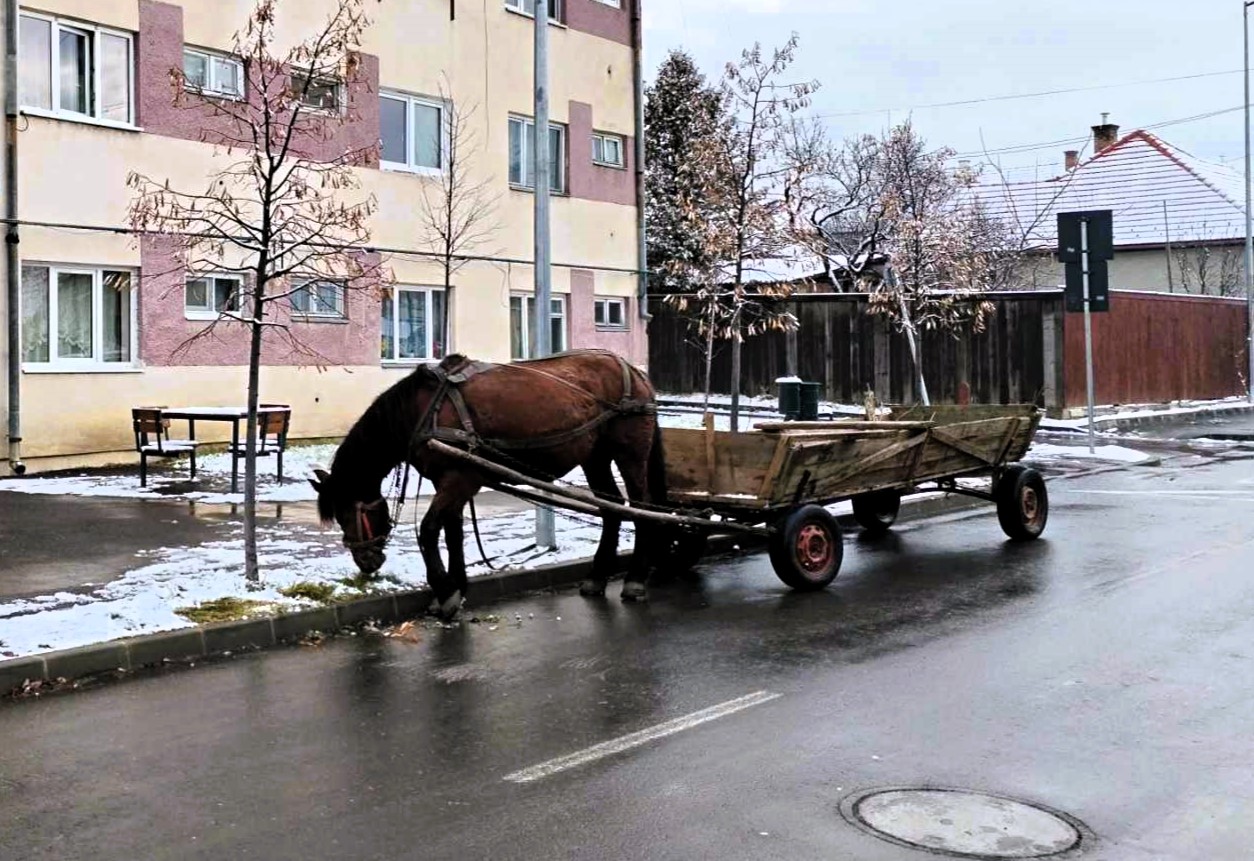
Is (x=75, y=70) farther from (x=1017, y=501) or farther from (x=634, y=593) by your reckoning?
(x=1017, y=501)

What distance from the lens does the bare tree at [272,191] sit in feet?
34.2

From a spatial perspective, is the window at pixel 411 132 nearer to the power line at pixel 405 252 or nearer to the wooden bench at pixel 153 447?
the power line at pixel 405 252

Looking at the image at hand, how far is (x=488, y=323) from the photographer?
23156 millimetres

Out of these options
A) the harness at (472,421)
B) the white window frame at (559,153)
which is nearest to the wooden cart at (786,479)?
the harness at (472,421)

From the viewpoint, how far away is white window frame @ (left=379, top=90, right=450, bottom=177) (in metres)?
21.7

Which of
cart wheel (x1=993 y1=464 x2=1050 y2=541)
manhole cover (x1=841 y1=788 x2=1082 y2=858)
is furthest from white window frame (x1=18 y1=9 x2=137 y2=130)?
manhole cover (x1=841 y1=788 x2=1082 y2=858)

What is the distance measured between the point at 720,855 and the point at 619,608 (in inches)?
202

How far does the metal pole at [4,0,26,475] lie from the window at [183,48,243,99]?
2589mm

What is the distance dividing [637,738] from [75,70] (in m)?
14.5

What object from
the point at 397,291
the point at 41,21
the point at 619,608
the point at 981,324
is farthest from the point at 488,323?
the point at 619,608

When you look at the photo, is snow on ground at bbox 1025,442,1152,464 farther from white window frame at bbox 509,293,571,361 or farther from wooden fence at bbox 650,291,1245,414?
white window frame at bbox 509,293,571,361

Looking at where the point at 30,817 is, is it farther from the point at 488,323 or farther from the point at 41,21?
the point at 488,323

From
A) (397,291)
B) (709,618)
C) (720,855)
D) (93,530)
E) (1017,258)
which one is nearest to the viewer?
(720,855)

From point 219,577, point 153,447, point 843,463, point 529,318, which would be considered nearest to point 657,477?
point 843,463
